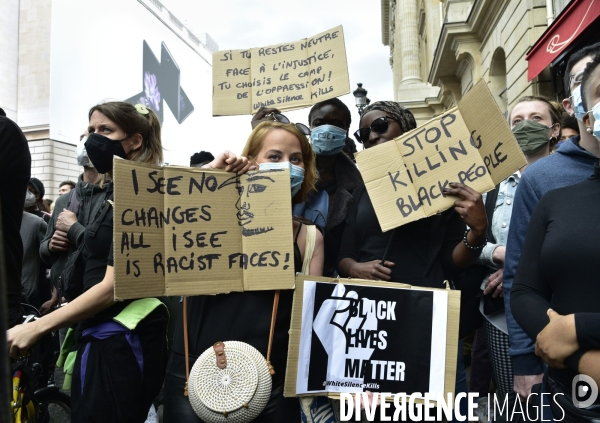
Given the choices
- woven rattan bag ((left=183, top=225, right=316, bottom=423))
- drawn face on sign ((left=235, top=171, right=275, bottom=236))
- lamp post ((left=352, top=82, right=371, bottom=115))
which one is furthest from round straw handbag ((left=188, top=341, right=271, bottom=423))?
lamp post ((left=352, top=82, right=371, bottom=115))

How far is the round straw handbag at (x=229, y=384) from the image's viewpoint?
173 cm

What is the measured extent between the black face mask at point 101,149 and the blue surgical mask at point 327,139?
126 centimetres

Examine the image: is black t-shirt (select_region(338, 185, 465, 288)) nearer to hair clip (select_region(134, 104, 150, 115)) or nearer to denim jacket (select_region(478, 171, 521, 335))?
denim jacket (select_region(478, 171, 521, 335))

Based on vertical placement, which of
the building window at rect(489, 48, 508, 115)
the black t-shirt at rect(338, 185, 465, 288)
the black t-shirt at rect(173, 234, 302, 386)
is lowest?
the black t-shirt at rect(173, 234, 302, 386)

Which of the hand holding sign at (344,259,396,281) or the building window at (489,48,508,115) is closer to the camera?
the hand holding sign at (344,259,396,281)

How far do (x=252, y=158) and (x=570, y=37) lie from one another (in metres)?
6.47

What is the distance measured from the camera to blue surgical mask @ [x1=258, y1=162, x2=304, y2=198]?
7.07 feet

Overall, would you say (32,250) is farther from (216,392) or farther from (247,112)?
(216,392)

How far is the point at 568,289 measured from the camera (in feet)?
5.22

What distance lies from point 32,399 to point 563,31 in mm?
7668

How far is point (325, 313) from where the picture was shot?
1935 mm

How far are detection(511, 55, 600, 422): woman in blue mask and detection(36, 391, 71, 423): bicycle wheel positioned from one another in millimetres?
3204

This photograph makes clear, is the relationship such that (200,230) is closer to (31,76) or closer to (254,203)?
(254,203)

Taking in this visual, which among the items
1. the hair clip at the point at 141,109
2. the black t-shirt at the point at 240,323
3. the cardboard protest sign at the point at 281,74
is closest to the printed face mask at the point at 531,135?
the cardboard protest sign at the point at 281,74
